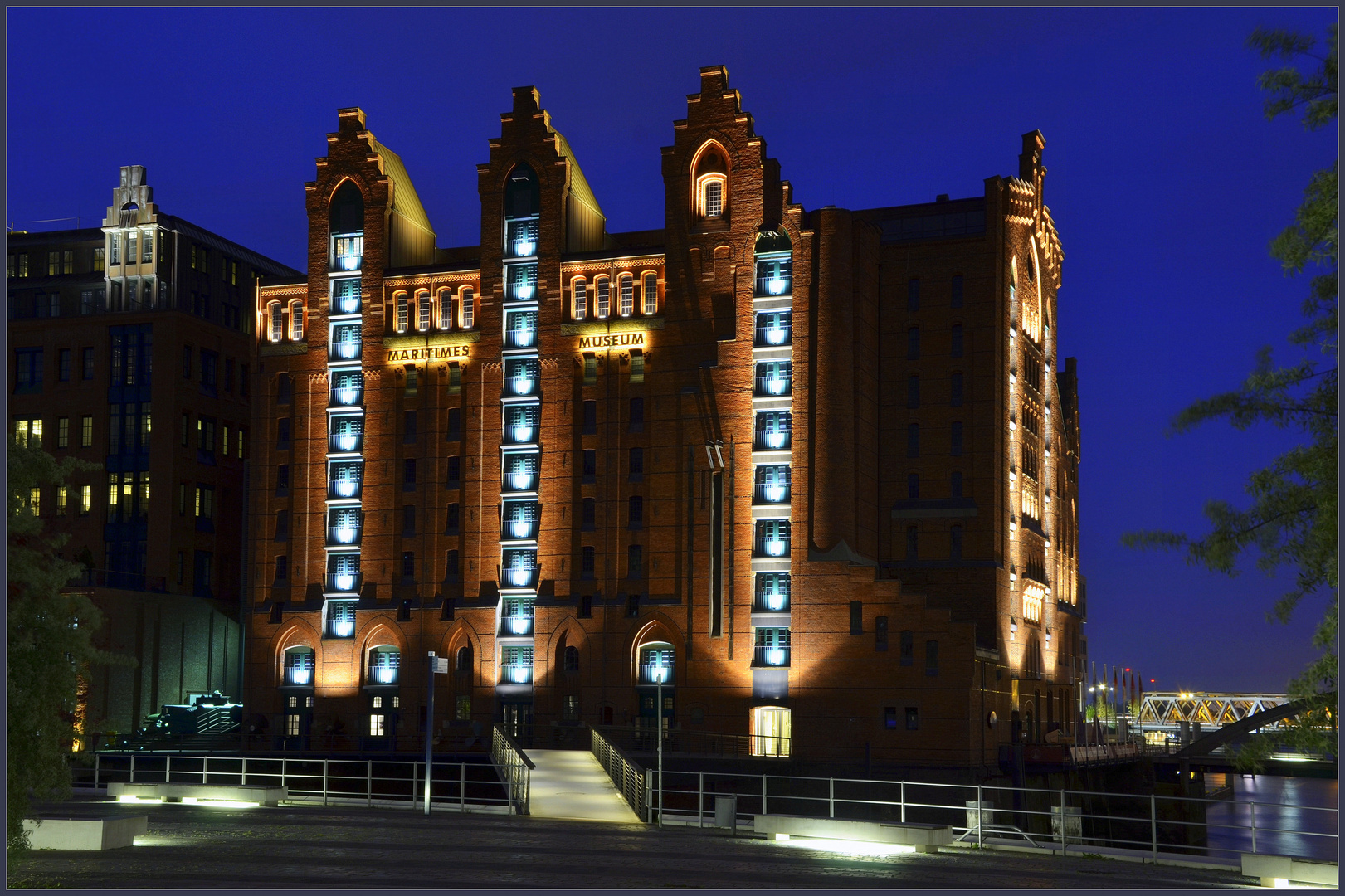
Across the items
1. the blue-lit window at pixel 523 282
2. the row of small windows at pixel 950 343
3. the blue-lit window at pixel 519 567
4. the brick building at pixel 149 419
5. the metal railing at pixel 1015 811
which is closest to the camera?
the metal railing at pixel 1015 811

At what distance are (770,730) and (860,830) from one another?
41486 millimetres

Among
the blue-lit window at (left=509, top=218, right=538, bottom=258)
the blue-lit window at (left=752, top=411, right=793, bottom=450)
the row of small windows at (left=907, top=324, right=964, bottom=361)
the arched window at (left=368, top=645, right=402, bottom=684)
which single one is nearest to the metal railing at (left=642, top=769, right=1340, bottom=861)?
the blue-lit window at (left=752, top=411, right=793, bottom=450)

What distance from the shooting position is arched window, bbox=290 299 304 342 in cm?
8450

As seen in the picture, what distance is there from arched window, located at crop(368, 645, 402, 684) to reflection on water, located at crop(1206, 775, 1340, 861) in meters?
40.5

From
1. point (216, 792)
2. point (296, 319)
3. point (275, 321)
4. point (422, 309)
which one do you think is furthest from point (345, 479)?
point (216, 792)

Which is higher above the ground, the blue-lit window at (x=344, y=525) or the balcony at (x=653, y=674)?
the blue-lit window at (x=344, y=525)

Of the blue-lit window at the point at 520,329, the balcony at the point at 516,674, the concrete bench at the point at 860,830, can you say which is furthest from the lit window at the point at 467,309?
the concrete bench at the point at 860,830

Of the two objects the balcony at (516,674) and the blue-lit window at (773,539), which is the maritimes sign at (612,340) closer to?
the blue-lit window at (773,539)

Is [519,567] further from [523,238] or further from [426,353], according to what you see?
[523,238]

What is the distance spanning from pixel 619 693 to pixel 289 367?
85.8ft

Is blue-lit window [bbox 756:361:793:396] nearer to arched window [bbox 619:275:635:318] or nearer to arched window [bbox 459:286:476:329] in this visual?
arched window [bbox 619:275:635:318]

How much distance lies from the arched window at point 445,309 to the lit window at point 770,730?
2625 centimetres

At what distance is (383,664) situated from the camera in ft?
261

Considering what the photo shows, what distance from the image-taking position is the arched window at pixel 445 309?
81.6 metres
